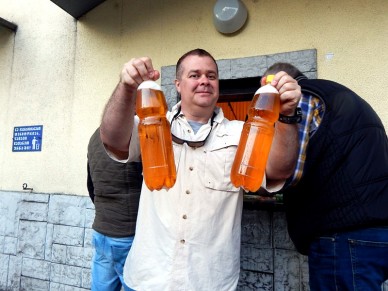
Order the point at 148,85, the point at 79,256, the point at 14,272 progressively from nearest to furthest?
the point at 148,85 < the point at 79,256 < the point at 14,272

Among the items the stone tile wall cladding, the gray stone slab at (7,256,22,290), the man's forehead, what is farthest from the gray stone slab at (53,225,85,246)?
the man's forehead

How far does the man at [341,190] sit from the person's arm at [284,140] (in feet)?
0.35

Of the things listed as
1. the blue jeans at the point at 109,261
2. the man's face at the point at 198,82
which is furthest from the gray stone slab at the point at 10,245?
A: the man's face at the point at 198,82

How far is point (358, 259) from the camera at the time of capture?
1564mm

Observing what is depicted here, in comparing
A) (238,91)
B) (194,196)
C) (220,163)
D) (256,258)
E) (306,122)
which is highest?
(238,91)

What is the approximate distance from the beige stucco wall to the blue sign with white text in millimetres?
77

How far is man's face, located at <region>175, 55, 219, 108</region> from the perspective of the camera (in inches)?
66.9

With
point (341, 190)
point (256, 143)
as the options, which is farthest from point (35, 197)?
point (341, 190)

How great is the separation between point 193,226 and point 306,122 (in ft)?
2.76

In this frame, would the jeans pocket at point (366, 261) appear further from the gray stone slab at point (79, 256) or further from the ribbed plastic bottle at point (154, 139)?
the gray stone slab at point (79, 256)

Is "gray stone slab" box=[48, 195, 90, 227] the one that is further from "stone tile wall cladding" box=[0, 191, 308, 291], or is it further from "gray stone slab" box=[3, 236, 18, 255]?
"gray stone slab" box=[3, 236, 18, 255]

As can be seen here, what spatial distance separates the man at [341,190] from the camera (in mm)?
1562

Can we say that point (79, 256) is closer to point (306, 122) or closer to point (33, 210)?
point (33, 210)

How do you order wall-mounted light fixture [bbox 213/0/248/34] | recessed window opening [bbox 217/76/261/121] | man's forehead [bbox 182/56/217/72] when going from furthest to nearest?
recessed window opening [bbox 217/76/261/121], wall-mounted light fixture [bbox 213/0/248/34], man's forehead [bbox 182/56/217/72]
